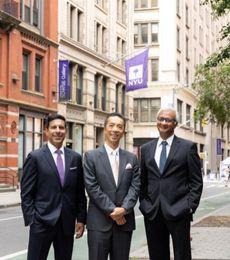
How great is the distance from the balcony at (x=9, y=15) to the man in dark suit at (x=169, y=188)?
2624 cm

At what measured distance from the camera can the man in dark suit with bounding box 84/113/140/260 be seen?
600 cm

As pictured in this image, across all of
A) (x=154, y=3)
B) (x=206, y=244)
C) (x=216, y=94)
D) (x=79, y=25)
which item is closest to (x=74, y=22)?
(x=79, y=25)

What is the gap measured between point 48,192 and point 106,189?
599 millimetres

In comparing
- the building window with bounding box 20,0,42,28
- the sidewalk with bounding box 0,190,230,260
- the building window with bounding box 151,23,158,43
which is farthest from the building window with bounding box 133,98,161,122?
the sidewalk with bounding box 0,190,230,260

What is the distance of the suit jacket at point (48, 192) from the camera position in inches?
240

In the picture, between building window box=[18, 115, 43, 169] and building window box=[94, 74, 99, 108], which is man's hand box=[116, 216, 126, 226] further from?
building window box=[94, 74, 99, 108]

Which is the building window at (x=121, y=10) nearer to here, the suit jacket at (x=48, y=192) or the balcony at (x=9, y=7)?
the balcony at (x=9, y=7)

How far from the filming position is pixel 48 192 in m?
6.13

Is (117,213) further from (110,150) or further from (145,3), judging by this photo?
(145,3)

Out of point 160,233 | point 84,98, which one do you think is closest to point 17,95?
point 84,98

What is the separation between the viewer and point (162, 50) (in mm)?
63125

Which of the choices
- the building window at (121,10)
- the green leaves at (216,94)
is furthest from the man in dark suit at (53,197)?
the building window at (121,10)

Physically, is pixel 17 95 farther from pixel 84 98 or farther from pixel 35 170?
pixel 35 170

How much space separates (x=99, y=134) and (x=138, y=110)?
1822cm
